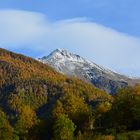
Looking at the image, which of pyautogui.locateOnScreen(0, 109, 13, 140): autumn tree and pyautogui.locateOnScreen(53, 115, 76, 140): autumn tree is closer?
pyautogui.locateOnScreen(53, 115, 76, 140): autumn tree

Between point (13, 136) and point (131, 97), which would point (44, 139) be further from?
point (131, 97)

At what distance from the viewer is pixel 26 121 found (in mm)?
198625

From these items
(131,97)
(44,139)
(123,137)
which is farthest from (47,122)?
(123,137)

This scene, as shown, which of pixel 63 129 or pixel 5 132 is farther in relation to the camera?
pixel 5 132

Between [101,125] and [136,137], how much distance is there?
41722 millimetres

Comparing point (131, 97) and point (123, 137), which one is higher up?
point (131, 97)

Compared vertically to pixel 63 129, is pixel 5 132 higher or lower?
higher

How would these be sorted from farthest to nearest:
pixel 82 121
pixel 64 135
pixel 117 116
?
pixel 82 121 → pixel 117 116 → pixel 64 135

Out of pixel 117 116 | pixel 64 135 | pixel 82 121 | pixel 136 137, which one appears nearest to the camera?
pixel 136 137

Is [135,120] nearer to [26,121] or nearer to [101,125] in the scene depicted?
[101,125]

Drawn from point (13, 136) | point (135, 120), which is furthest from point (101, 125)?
point (13, 136)

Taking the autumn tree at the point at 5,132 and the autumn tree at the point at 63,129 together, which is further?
the autumn tree at the point at 5,132

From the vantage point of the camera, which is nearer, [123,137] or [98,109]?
[123,137]

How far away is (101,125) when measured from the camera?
193m
